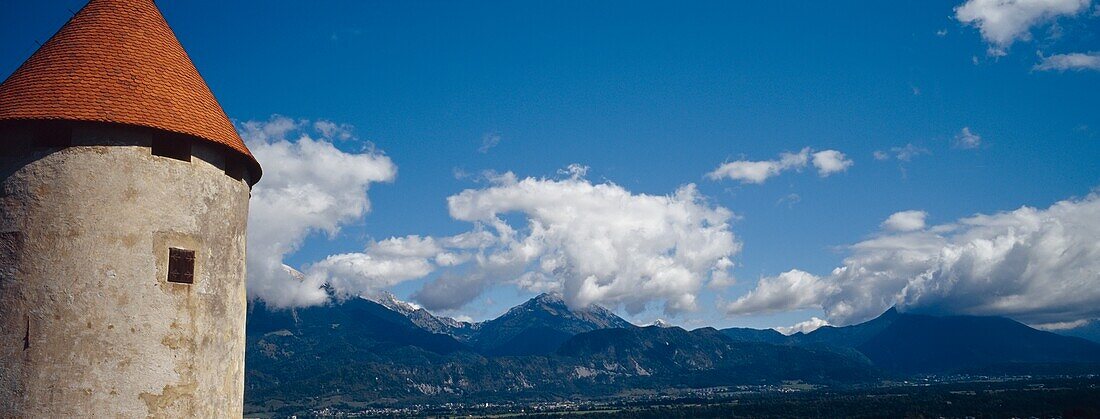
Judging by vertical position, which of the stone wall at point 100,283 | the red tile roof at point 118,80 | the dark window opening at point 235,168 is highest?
the red tile roof at point 118,80

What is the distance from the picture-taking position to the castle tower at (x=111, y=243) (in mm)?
12352

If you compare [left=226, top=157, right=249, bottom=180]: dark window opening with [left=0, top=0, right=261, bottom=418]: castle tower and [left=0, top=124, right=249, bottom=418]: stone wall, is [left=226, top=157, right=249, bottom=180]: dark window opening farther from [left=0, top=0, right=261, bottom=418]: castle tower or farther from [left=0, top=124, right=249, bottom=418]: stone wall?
[left=0, top=124, right=249, bottom=418]: stone wall

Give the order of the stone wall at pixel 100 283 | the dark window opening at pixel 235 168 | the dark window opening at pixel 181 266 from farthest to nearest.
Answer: the dark window opening at pixel 235 168
the dark window opening at pixel 181 266
the stone wall at pixel 100 283

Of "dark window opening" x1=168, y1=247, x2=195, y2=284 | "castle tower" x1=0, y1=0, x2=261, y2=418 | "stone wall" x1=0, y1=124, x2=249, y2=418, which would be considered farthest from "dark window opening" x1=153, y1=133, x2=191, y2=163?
"dark window opening" x1=168, y1=247, x2=195, y2=284

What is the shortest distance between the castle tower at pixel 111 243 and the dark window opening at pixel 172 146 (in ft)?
0.08

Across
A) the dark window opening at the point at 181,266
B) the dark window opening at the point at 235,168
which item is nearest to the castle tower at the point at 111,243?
the dark window opening at the point at 181,266

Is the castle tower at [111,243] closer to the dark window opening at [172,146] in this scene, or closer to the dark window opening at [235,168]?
the dark window opening at [172,146]

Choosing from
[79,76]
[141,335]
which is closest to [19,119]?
[79,76]

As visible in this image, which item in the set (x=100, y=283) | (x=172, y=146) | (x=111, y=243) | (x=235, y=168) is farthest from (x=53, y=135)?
(x=235, y=168)

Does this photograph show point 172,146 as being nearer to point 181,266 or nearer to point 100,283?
point 181,266

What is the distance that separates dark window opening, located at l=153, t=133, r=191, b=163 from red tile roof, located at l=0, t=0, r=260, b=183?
309 mm

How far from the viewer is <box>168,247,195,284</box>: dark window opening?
13.3m

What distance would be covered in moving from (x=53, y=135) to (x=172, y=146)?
6.28 ft

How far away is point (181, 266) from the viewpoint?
13.4 meters
